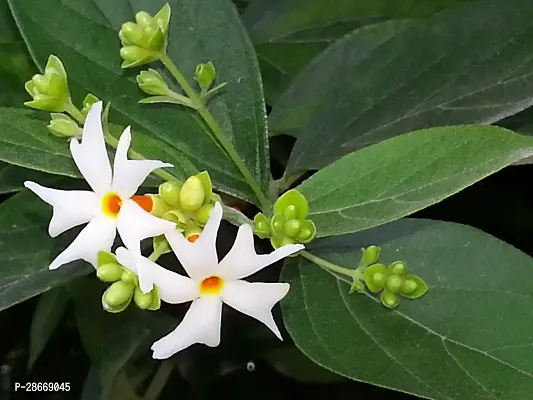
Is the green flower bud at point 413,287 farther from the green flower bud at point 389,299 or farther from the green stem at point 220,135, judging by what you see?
the green stem at point 220,135

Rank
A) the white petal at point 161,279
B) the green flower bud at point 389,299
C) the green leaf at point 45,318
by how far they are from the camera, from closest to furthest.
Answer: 1. the white petal at point 161,279
2. the green flower bud at point 389,299
3. the green leaf at point 45,318

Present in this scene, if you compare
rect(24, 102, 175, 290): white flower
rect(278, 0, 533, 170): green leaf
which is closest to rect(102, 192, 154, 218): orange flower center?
rect(24, 102, 175, 290): white flower

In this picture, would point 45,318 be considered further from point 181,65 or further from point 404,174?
point 404,174

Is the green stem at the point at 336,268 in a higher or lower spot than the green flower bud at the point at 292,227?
lower

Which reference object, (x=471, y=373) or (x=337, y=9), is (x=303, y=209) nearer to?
(x=471, y=373)

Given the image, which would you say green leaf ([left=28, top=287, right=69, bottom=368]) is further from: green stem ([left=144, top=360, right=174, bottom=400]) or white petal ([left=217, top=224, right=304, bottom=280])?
white petal ([left=217, top=224, right=304, bottom=280])

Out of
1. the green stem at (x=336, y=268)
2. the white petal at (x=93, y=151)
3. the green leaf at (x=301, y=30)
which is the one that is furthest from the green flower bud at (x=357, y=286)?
the green leaf at (x=301, y=30)

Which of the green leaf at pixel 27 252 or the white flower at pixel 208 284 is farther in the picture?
the green leaf at pixel 27 252

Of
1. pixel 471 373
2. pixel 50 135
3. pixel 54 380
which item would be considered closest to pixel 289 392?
pixel 54 380
